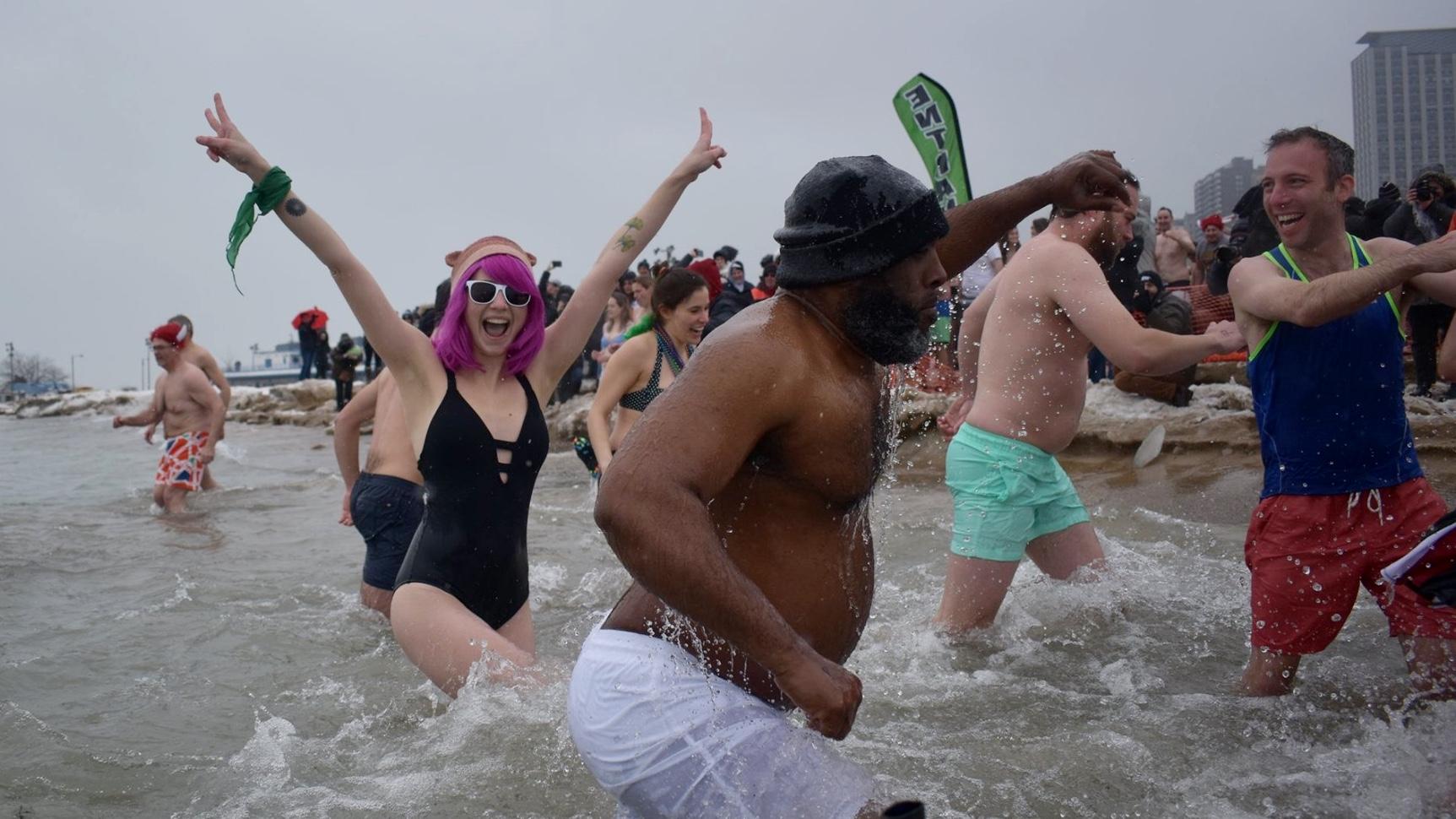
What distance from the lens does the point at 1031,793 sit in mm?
3420

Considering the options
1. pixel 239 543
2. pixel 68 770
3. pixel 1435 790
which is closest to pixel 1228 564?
pixel 1435 790

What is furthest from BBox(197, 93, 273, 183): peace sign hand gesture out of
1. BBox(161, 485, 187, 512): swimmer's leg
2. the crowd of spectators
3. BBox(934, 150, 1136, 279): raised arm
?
BBox(161, 485, 187, 512): swimmer's leg

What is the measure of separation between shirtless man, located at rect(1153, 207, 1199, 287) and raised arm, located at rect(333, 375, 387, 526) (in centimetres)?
901

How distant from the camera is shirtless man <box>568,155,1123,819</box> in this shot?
1.85 meters

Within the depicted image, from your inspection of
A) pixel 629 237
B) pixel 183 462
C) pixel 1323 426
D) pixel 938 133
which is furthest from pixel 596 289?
pixel 183 462

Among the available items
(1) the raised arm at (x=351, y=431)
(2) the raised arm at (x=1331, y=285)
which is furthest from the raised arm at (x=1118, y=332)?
(1) the raised arm at (x=351, y=431)

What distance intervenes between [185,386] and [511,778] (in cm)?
841

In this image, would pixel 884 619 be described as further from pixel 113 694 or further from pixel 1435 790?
pixel 113 694

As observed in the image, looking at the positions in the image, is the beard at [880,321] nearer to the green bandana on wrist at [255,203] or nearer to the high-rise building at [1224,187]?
the green bandana on wrist at [255,203]

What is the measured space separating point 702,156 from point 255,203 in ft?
5.17

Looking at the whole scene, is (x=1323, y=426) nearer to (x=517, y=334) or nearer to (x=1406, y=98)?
(x=517, y=334)

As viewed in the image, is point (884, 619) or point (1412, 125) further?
point (1412, 125)

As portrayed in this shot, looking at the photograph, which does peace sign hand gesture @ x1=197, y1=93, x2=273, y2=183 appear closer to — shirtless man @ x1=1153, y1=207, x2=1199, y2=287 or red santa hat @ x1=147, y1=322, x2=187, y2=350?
red santa hat @ x1=147, y1=322, x2=187, y2=350

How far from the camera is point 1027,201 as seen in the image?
3113 millimetres
